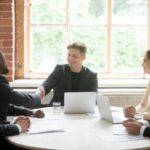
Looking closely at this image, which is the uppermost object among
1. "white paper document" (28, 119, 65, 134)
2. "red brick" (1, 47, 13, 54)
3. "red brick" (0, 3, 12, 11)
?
"red brick" (0, 3, 12, 11)

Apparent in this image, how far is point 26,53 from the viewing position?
4.27 meters

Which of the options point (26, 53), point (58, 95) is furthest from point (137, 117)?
point (26, 53)

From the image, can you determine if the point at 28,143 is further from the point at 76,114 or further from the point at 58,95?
the point at 58,95

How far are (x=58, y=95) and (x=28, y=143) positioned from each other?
4.63 feet

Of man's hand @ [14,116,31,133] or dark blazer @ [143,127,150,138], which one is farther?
man's hand @ [14,116,31,133]

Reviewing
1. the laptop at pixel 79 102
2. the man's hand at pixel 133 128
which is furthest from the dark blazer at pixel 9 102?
the man's hand at pixel 133 128

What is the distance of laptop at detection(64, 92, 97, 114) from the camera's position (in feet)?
9.04

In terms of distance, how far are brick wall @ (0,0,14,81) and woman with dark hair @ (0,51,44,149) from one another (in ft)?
4.29

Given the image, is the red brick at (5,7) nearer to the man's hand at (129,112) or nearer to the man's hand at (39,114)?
the man's hand at (39,114)

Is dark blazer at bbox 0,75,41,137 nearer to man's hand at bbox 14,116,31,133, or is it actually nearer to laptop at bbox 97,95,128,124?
man's hand at bbox 14,116,31,133

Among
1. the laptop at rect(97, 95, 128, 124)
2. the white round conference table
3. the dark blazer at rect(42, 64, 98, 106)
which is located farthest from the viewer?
the dark blazer at rect(42, 64, 98, 106)

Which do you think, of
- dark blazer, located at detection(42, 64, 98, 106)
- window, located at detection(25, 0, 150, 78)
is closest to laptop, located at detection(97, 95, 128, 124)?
dark blazer, located at detection(42, 64, 98, 106)

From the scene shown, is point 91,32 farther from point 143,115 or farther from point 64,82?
point 143,115

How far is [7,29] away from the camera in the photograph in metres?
4.04
